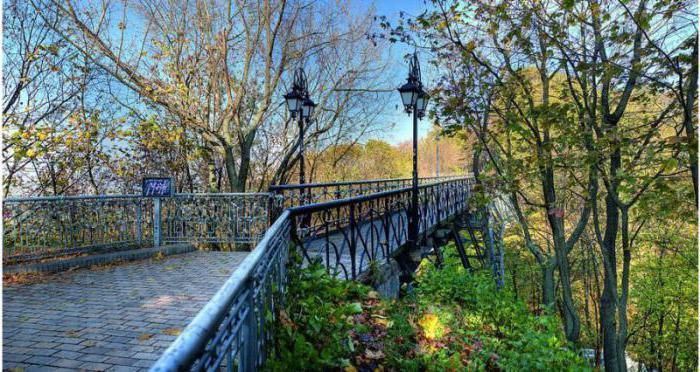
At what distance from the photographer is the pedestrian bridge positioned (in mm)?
1809

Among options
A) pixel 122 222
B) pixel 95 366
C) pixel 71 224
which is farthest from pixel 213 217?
pixel 95 366

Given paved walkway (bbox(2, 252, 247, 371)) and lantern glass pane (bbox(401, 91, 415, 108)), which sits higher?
lantern glass pane (bbox(401, 91, 415, 108))

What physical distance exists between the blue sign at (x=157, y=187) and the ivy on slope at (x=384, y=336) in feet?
19.1

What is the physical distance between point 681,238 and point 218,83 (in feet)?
63.2

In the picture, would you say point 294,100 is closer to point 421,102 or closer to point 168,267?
point 421,102

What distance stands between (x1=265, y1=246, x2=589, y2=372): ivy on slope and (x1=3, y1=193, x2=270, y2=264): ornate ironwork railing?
470cm

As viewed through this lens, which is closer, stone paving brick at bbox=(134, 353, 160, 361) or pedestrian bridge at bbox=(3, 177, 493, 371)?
pedestrian bridge at bbox=(3, 177, 493, 371)

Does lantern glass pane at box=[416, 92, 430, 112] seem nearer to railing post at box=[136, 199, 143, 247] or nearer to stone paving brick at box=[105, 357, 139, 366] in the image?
railing post at box=[136, 199, 143, 247]

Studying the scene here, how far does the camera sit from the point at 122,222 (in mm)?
8711

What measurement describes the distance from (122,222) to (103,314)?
15.4 ft

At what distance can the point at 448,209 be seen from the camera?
12977mm

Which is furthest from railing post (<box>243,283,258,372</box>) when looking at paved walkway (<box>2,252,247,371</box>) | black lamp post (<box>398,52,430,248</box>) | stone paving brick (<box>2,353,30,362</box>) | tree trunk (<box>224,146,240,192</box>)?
tree trunk (<box>224,146,240,192</box>)

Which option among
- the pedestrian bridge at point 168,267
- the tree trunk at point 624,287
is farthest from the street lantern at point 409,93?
the tree trunk at point 624,287

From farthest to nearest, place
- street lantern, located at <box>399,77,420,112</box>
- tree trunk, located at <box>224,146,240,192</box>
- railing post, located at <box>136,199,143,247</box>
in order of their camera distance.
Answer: tree trunk, located at <box>224,146,240,192</box> → railing post, located at <box>136,199,143,247</box> → street lantern, located at <box>399,77,420,112</box>
